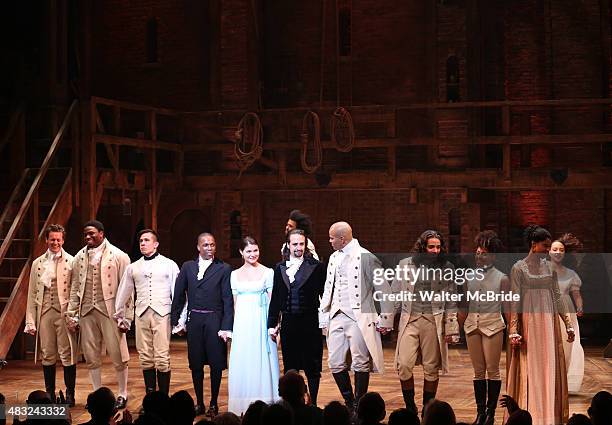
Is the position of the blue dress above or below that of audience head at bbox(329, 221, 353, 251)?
below

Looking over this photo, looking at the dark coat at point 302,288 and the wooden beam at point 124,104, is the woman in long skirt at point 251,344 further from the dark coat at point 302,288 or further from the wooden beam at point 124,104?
the wooden beam at point 124,104

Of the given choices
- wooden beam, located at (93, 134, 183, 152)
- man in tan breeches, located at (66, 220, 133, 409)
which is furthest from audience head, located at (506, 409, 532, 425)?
wooden beam, located at (93, 134, 183, 152)

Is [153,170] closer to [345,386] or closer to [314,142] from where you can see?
[314,142]

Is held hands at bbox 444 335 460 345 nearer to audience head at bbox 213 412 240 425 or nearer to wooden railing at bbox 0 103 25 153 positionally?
audience head at bbox 213 412 240 425

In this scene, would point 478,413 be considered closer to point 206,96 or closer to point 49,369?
point 49,369

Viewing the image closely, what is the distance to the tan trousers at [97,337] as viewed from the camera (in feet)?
30.6

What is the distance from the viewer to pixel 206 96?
56.1ft

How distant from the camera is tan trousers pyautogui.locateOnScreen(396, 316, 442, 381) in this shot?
8.36 meters

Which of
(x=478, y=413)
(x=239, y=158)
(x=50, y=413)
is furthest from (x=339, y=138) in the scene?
(x=50, y=413)

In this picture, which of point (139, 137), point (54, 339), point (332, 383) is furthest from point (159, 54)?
point (54, 339)

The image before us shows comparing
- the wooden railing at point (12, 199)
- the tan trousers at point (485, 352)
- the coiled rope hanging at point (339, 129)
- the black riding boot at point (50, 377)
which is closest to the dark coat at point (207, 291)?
the black riding boot at point (50, 377)

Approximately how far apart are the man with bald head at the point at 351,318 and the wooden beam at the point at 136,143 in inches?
218

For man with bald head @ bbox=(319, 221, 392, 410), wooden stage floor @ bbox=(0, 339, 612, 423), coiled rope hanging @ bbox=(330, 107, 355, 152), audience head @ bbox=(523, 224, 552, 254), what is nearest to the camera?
audience head @ bbox=(523, 224, 552, 254)

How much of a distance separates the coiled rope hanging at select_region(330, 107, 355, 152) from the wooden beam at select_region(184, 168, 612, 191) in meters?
0.51
